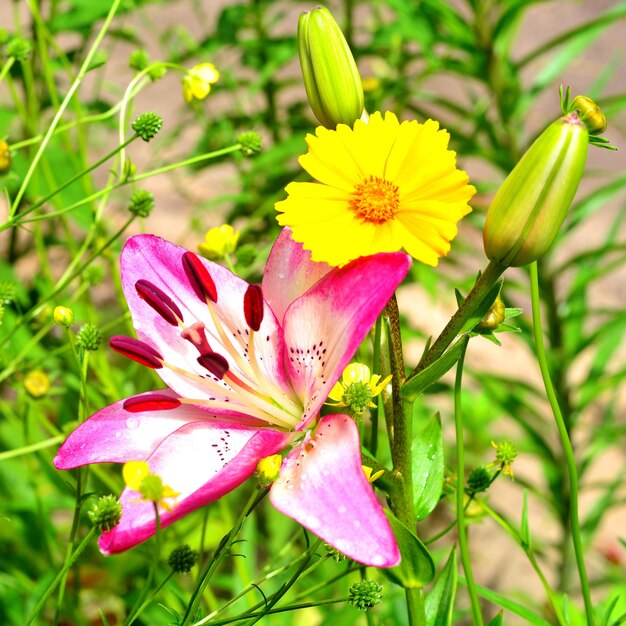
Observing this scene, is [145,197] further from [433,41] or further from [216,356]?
[433,41]

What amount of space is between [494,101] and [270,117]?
0.32m

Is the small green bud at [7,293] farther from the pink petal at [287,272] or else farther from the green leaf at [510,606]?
the green leaf at [510,606]

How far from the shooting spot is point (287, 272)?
48cm

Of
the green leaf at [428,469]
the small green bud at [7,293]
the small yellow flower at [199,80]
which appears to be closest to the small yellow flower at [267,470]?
the green leaf at [428,469]

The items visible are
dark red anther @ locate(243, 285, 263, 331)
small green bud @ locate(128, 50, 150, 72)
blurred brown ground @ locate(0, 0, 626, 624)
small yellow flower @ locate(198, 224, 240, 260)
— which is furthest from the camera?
blurred brown ground @ locate(0, 0, 626, 624)

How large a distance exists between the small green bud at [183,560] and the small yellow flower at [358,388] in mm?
122

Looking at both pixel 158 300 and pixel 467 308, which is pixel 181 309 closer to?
pixel 158 300

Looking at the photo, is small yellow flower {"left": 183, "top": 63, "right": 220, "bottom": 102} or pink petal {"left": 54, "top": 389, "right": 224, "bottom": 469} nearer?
pink petal {"left": 54, "top": 389, "right": 224, "bottom": 469}

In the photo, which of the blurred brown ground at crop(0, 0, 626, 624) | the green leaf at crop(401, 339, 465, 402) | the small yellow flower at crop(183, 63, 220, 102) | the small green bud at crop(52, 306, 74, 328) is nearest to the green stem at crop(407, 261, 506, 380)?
the green leaf at crop(401, 339, 465, 402)

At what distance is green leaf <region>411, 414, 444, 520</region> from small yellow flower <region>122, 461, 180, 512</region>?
0.16 m

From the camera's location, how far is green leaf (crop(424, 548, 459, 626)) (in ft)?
1.58

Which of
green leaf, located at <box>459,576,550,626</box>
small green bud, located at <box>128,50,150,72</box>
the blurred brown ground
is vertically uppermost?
small green bud, located at <box>128,50,150,72</box>

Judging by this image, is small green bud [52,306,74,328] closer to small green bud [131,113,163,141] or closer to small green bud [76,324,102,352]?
small green bud [76,324,102,352]

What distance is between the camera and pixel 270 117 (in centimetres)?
126
